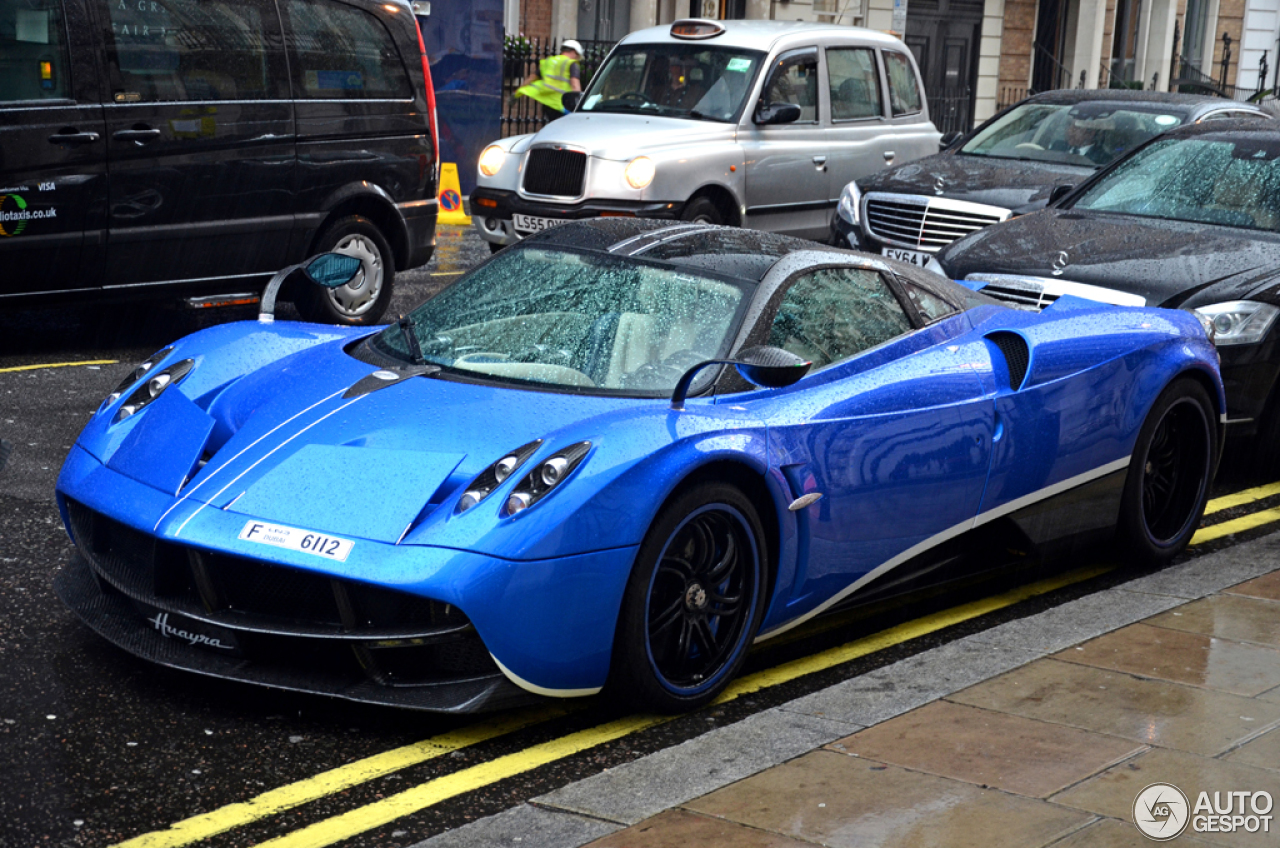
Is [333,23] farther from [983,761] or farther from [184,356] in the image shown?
[983,761]

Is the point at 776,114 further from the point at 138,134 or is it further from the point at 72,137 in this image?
the point at 72,137

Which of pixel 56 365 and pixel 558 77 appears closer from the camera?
pixel 56 365

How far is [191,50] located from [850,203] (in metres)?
4.68

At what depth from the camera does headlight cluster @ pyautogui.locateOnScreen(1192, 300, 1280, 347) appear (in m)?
7.42

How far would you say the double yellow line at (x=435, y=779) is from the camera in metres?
3.77

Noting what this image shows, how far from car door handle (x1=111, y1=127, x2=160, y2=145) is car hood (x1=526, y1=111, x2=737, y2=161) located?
3873 millimetres

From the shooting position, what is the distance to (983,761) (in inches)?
163

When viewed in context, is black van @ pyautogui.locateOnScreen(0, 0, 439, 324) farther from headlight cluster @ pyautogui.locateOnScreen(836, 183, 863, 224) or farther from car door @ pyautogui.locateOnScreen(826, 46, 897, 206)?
car door @ pyautogui.locateOnScreen(826, 46, 897, 206)

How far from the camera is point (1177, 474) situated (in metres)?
6.42

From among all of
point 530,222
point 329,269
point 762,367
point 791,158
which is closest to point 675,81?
point 791,158

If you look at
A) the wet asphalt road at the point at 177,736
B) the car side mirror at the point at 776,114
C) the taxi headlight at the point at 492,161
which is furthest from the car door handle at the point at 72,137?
the car side mirror at the point at 776,114

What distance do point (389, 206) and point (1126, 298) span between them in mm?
4944

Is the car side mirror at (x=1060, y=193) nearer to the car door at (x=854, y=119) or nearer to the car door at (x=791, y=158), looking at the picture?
the car door at (x=791, y=158)

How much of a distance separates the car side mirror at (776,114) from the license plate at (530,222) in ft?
6.07
